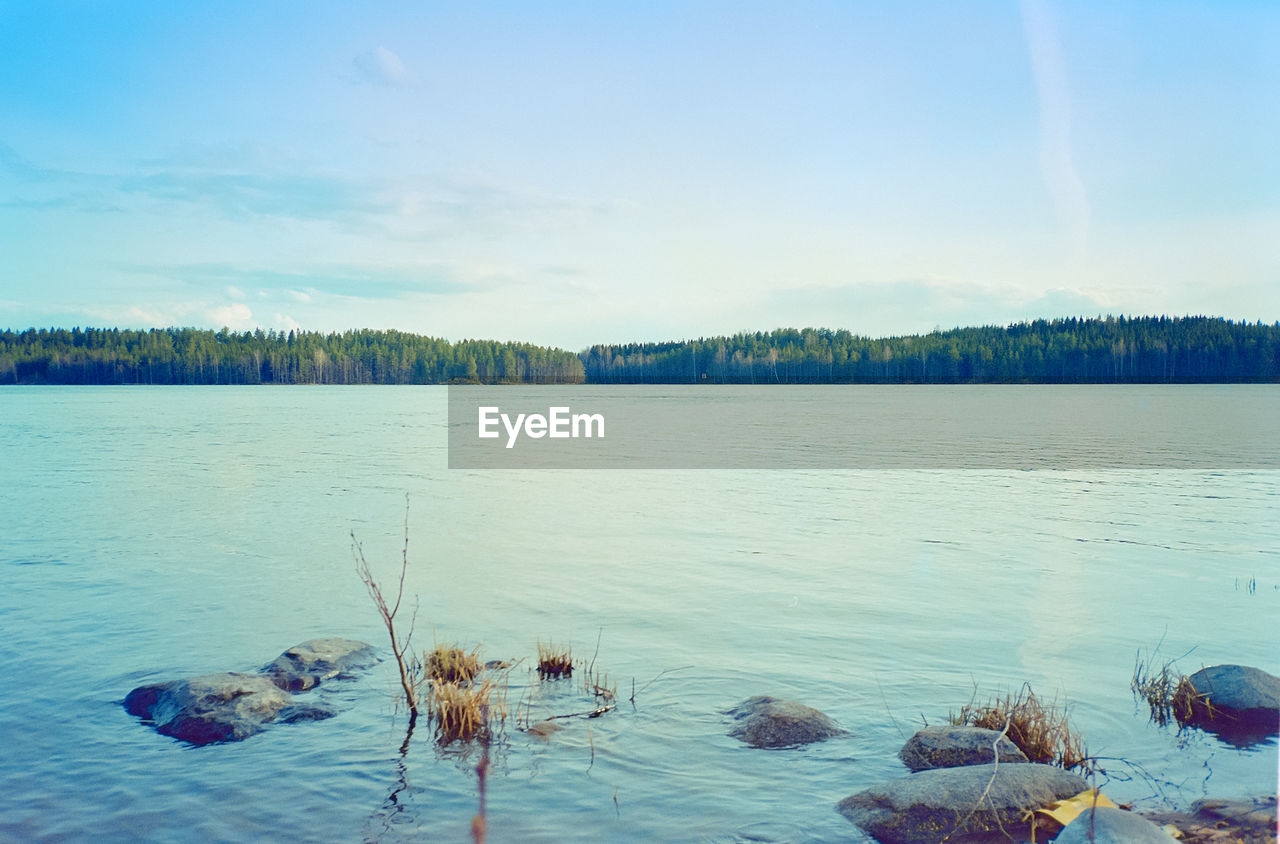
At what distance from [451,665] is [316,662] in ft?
7.13

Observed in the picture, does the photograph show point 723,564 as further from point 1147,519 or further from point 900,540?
point 1147,519

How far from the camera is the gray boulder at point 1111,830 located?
252 inches

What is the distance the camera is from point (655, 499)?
106ft

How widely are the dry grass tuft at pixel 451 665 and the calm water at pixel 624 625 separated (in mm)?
812

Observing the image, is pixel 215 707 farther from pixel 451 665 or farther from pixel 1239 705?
pixel 1239 705

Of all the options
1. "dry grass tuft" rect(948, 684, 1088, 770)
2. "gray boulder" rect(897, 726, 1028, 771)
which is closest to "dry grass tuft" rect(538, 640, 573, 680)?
"gray boulder" rect(897, 726, 1028, 771)

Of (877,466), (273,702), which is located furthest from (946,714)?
(877,466)

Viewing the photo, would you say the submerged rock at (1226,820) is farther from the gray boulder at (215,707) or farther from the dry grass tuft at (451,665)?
the gray boulder at (215,707)

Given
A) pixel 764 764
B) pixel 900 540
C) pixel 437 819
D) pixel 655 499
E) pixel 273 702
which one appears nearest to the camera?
pixel 437 819

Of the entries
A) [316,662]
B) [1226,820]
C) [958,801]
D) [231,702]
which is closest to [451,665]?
[316,662]

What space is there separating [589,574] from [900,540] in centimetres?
895

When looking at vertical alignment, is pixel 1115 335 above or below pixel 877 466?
above

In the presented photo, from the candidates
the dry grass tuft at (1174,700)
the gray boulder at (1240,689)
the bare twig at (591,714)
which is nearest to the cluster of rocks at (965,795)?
the gray boulder at (1240,689)

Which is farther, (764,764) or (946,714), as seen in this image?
(946,714)
